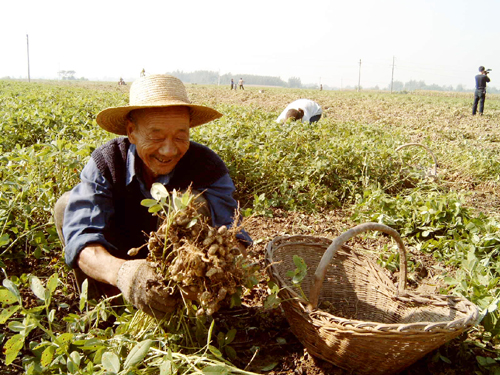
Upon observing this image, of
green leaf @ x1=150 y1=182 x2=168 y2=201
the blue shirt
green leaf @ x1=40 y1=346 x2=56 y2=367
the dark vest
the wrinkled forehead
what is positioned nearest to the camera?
green leaf @ x1=40 y1=346 x2=56 y2=367

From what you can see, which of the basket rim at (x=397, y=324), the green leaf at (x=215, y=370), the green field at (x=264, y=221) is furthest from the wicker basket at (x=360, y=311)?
the green leaf at (x=215, y=370)

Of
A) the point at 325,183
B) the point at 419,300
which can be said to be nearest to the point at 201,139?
the point at 325,183

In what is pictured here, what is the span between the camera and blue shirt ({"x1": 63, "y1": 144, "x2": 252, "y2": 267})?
1.61 m

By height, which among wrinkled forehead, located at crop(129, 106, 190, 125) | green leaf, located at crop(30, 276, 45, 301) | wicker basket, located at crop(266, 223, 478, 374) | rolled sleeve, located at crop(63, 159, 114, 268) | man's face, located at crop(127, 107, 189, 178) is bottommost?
wicker basket, located at crop(266, 223, 478, 374)

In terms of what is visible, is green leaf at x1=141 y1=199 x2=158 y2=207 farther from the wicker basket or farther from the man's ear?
the man's ear

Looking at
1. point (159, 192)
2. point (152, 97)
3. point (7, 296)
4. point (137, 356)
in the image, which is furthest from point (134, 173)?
point (137, 356)

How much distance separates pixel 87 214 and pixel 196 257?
70 centimetres

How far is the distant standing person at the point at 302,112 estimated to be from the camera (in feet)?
20.5

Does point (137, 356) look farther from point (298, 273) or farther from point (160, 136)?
point (160, 136)

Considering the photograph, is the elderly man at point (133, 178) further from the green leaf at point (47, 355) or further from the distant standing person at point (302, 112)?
the distant standing person at point (302, 112)

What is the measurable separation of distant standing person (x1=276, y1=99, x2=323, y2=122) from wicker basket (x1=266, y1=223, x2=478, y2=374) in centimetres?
418

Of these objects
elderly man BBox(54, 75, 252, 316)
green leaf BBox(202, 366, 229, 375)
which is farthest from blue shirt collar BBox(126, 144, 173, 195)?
green leaf BBox(202, 366, 229, 375)

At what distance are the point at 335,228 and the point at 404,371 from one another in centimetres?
160

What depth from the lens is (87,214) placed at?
1661 millimetres
